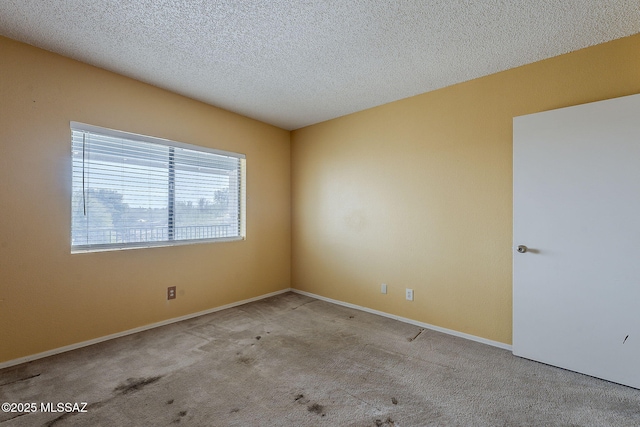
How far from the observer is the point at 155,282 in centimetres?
294

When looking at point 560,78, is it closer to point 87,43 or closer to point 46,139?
point 87,43

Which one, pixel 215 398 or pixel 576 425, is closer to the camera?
pixel 576 425

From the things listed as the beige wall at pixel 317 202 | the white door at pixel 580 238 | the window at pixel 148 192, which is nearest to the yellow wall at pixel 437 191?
the beige wall at pixel 317 202

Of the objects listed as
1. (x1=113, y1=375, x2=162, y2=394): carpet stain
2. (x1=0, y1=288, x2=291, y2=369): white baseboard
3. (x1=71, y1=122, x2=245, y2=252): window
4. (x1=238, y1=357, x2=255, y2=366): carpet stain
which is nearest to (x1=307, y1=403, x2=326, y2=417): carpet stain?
(x1=238, y1=357, x2=255, y2=366): carpet stain

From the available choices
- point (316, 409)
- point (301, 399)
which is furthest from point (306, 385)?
point (316, 409)

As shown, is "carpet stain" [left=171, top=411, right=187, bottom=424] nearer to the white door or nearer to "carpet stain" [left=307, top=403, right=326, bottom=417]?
"carpet stain" [left=307, top=403, right=326, bottom=417]

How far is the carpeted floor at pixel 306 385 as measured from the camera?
1633 mm

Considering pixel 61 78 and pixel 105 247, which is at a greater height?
pixel 61 78

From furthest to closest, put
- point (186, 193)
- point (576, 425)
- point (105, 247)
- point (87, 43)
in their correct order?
point (186, 193), point (105, 247), point (87, 43), point (576, 425)

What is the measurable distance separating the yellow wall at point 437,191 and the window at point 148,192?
127cm

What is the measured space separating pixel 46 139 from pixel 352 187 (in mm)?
3072

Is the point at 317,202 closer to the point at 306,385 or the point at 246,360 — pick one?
the point at 246,360

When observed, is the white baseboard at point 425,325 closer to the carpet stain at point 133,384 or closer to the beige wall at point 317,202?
the beige wall at point 317,202

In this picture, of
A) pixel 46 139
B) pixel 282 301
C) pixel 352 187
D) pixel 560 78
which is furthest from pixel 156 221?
pixel 560 78
